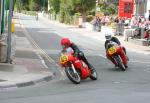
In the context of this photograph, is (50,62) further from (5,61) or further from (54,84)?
(54,84)

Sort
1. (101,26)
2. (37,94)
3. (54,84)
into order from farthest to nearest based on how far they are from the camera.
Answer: (101,26) < (54,84) < (37,94)

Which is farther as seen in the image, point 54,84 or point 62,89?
point 54,84

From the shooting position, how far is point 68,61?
53.4 ft

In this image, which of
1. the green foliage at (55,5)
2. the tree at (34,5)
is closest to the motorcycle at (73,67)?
the green foliage at (55,5)

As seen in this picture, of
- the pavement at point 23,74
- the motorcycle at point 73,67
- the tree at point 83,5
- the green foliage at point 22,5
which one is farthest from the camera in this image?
the green foliage at point 22,5

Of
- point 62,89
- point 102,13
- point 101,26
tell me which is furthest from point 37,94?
point 102,13

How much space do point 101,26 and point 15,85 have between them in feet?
152

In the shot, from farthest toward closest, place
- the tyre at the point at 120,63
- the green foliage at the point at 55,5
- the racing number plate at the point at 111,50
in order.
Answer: the green foliage at the point at 55,5 → the racing number plate at the point at 111,50 → the tyre at the point at 120,63

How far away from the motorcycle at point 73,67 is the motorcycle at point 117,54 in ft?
11.5

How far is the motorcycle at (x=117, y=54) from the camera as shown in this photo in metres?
20.3

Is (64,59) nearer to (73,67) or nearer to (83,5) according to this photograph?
(73,67)

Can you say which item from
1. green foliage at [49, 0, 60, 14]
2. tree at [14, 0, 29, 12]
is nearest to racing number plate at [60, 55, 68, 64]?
green foliage at [49, 0, 60, 14]

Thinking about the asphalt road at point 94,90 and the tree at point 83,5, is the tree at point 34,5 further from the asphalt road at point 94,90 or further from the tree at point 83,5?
the asphalt road at point 94,90

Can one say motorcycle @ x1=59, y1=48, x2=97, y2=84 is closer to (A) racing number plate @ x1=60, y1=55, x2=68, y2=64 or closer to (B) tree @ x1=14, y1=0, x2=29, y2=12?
(A) racing number plate @ x1=60, y1=55, x2=68, y2=64
